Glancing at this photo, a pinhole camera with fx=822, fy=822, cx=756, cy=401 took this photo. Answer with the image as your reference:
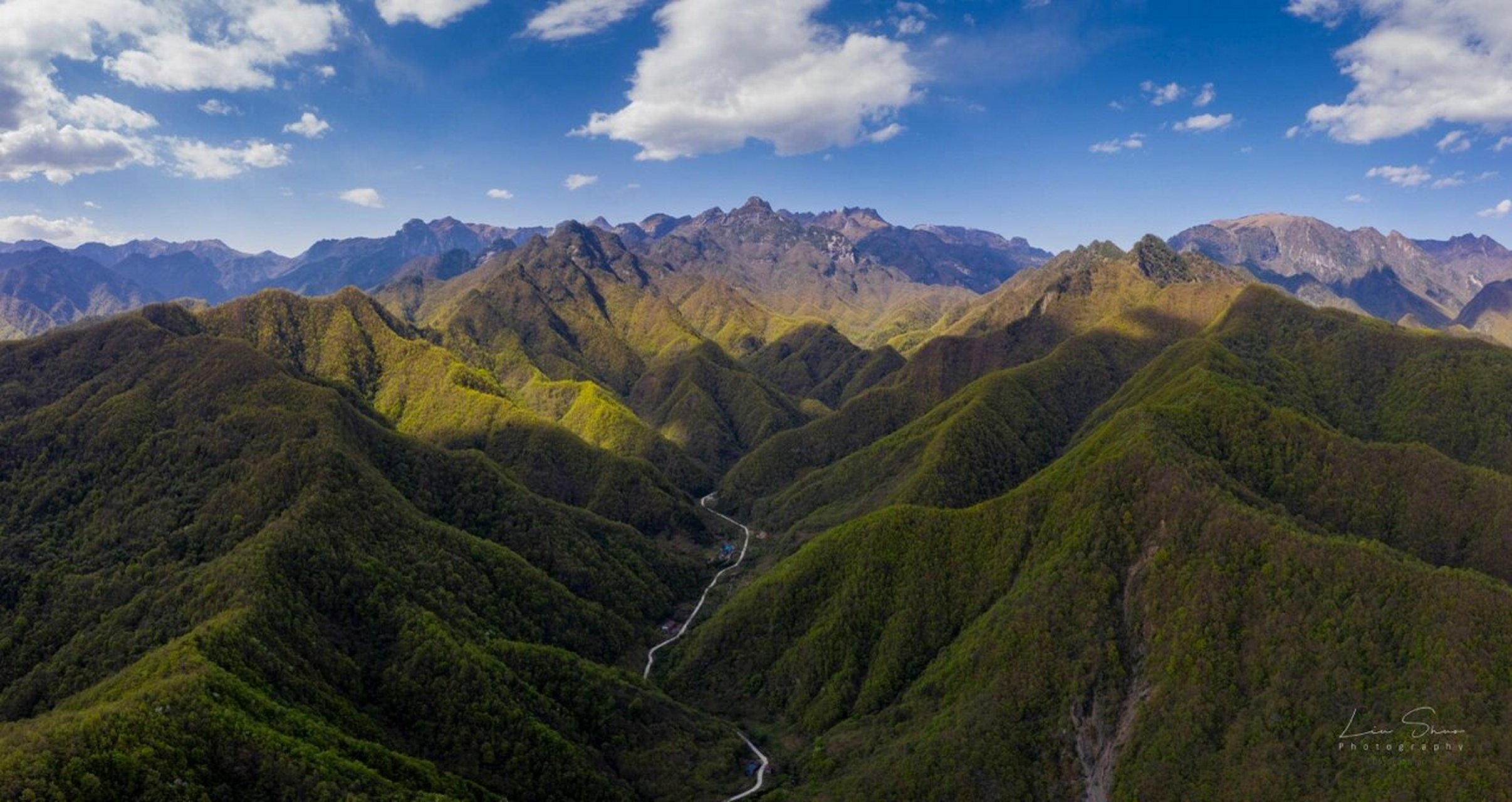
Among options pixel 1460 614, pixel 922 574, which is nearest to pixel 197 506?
pixel 922 574

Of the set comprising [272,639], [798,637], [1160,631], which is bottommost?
[798,637]

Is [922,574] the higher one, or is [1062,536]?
[1062,536]

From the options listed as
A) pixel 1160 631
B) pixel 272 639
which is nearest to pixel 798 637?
pixel 1160 631

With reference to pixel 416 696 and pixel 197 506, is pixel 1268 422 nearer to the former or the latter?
pixel 416 696

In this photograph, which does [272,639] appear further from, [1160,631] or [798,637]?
[1160,631]

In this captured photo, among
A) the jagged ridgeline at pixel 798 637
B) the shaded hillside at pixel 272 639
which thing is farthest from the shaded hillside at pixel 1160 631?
the shaded hillside at pixel 272 639

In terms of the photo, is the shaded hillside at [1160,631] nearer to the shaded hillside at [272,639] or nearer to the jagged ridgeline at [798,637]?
the jagged ridgeline at [798,637]

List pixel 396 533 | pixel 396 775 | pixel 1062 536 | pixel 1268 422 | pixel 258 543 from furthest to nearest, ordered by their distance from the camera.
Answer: pixel 1268 422 → pixel 396 533 → pixel 1062 536 → pixel 258 543 → pixel 396 775

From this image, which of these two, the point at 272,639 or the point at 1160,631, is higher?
the point at 272,639
